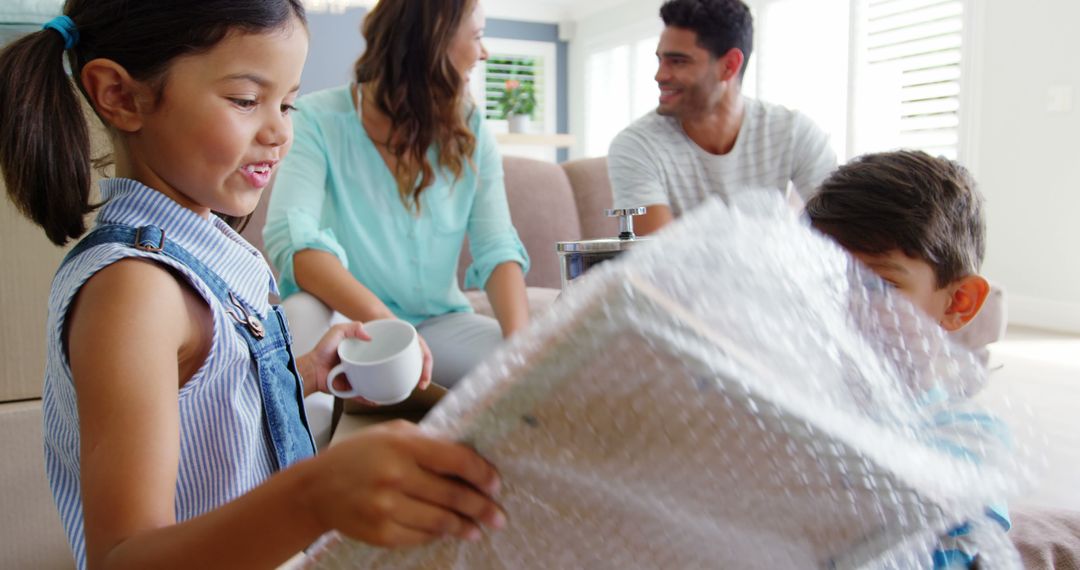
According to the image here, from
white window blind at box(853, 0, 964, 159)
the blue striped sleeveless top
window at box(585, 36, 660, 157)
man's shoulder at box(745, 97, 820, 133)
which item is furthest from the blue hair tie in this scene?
window at box(585, 36, 660, 157)

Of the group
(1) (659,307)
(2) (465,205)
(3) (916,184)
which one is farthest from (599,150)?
(1) (659,307)

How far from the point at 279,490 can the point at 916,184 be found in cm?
70

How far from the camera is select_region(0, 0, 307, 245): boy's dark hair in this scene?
2.20 ft

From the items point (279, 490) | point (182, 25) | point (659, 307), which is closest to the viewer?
point (659, 307)

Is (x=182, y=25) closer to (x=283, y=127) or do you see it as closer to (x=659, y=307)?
(x=283, y=127)

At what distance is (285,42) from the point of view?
71 cm

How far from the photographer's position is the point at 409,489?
1.13 feet

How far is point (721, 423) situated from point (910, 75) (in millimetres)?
5150

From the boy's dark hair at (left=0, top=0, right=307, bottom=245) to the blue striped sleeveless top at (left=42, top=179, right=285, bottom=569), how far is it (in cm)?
5

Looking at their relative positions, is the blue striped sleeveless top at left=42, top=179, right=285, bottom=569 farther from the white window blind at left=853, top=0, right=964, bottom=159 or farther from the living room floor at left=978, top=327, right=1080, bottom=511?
the white window blind at left=853, top=0, right=964, bottom=159

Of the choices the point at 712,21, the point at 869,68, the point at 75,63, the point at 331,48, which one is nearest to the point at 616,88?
the point at 331,48

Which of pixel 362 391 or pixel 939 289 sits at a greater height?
pixel 939 289

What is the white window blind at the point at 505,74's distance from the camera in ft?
27.9

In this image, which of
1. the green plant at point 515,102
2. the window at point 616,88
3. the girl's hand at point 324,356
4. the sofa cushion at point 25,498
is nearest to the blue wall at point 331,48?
the green plant at point 515,102
